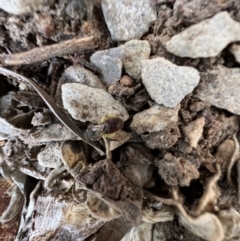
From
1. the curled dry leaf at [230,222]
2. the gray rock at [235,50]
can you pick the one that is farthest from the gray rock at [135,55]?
the curled dry leaf at [230,222]

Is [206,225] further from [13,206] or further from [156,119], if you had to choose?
[13,206]

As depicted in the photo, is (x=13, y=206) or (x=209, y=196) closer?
(x=209, y=196)

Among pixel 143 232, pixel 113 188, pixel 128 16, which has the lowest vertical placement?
pixel 143 232

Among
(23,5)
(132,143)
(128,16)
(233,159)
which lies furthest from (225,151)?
(23,5)

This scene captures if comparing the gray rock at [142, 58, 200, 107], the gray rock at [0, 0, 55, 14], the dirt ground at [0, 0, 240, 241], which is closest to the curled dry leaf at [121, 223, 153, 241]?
the dirt ground at [0, 0, 240, 241]

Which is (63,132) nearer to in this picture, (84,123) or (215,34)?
(84,123)

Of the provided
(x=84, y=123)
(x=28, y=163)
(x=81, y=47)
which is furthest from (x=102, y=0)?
(x=28, y=163)

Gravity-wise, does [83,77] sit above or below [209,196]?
above
